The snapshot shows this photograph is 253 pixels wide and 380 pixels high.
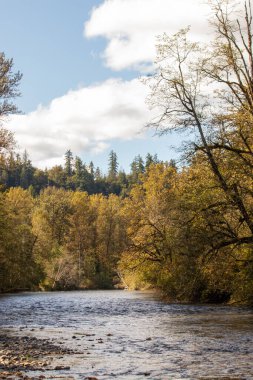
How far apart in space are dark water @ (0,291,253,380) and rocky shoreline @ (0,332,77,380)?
0.52 metres

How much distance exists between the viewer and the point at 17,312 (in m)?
28.4

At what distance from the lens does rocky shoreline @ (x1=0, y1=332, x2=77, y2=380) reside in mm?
10914

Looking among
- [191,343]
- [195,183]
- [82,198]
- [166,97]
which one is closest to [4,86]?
[166,97]

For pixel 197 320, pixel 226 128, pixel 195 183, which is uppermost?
pixel 226 128

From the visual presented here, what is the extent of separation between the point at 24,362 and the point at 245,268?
18522 mm

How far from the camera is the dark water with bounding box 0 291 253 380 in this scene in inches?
448

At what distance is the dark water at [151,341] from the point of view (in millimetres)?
11367

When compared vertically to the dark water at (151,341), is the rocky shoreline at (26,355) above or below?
above

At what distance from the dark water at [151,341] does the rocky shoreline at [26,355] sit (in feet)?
1.72

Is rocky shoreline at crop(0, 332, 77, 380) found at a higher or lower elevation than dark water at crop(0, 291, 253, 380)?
higher

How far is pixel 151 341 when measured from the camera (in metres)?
16.4

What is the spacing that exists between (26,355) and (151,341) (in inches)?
191

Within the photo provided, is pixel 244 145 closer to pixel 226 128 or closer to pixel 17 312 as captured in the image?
pixel 226 128

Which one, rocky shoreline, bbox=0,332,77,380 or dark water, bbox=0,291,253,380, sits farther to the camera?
dark water, bbox=0,291,253,380
